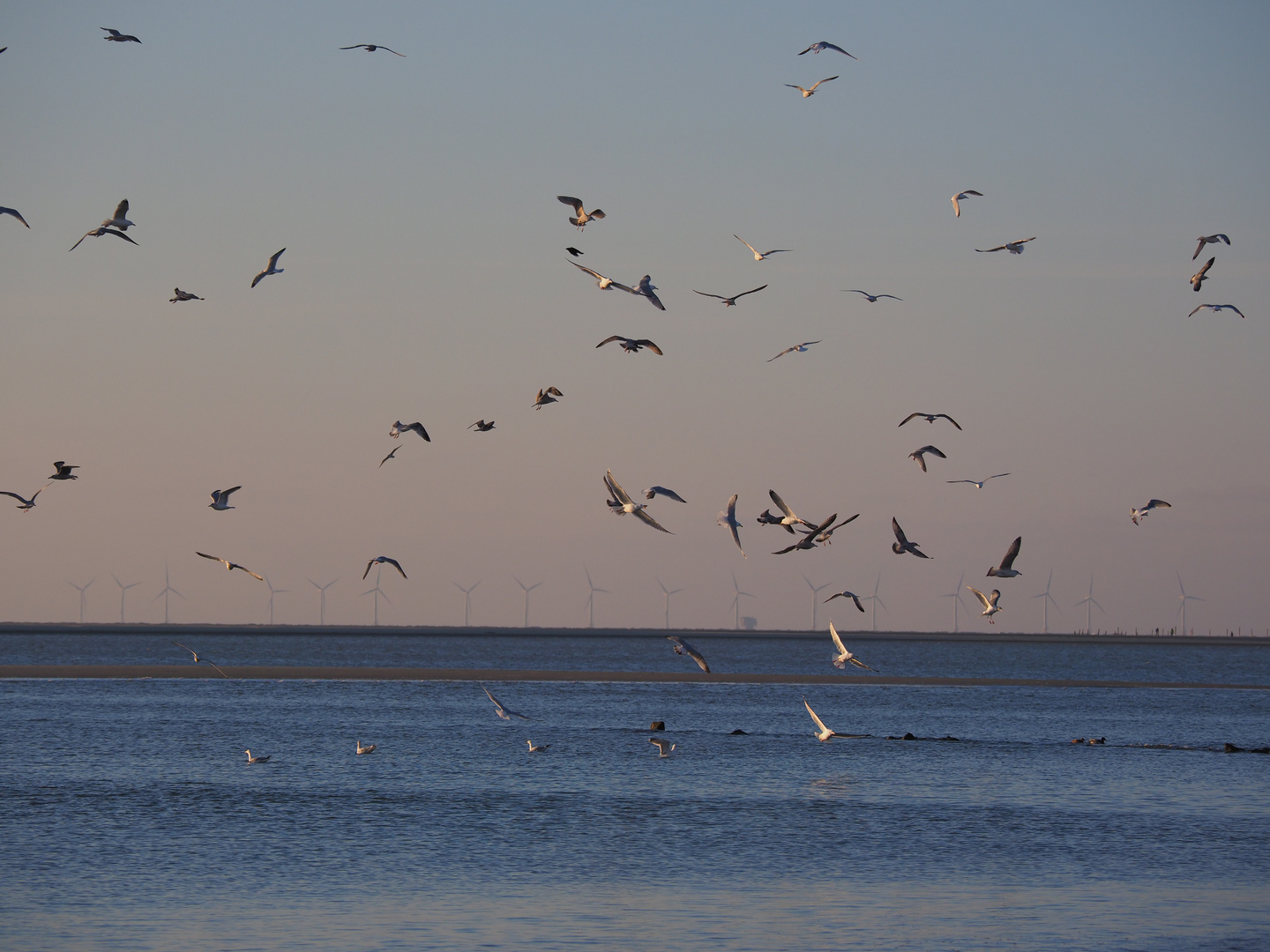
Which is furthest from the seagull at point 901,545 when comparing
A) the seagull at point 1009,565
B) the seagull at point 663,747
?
the seagull at point 663,747

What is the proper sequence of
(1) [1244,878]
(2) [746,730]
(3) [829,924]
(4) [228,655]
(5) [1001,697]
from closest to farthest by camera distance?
(3) [829,924]
(1) [1244,878]
(2) [746,730]
(5) [1001,697]
(4) [228,655]

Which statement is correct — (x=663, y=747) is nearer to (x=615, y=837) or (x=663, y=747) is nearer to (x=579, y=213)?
(x=615, y=837)

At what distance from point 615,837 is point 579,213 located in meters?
15.4

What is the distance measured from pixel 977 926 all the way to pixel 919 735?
143 feet

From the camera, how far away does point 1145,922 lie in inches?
1085

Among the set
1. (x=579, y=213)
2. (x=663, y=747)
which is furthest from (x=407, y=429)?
(x=663, y=747)

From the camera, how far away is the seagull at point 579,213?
102 ft

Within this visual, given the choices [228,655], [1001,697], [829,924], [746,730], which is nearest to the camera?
[829,924]

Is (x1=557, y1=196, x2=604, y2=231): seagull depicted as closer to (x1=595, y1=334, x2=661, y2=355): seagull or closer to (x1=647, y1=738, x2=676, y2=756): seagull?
(x1=595, y1=334, x2=661, y2=355): seagull

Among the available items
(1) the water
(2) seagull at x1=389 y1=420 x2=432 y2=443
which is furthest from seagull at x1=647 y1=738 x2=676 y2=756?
(2) seagull at x1=389 y1=420 x2=432 y2=443

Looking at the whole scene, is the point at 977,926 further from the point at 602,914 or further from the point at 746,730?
the point at 746,730

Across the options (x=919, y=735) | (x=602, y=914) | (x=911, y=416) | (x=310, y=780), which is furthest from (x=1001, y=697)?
(x=602, y=914)

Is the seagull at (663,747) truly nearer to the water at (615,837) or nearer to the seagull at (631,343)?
the water at (615,837)

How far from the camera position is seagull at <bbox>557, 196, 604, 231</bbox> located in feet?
102
